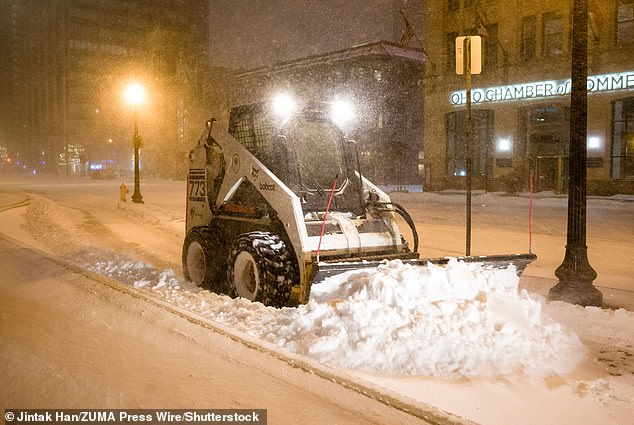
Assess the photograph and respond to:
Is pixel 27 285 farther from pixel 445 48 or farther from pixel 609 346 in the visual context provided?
pixel 445 48

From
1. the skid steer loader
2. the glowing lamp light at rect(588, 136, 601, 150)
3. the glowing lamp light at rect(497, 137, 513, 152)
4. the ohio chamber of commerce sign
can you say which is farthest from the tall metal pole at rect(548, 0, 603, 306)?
→ the glowing lamp light at rect(497, 137, 513, 152)

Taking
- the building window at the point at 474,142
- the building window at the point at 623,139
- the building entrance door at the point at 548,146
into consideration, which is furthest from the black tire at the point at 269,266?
the building window at the point at 474,142

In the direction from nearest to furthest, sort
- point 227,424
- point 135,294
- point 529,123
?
point 227,424 < point 135,294 < point 529,123

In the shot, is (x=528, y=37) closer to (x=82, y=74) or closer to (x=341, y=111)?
(x=341, y=111)

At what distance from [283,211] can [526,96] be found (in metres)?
29.6

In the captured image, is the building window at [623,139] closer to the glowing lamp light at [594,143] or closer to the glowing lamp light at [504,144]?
the glowing lamp light at [594,143]

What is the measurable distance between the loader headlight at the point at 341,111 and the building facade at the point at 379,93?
38.0m

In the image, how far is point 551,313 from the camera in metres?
7.23

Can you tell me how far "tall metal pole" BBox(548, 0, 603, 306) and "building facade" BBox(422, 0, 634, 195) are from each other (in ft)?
80.2

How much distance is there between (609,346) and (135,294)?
5.72m

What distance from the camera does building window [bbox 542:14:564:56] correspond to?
32.0 meters

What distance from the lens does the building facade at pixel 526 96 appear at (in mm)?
29891

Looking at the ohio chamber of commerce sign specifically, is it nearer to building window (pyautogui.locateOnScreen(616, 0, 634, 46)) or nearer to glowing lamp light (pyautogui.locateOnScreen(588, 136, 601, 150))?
building window (pyautogui.locateOnScreen(616, 0, 634, 46))

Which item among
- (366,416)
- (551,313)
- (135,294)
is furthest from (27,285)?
(551,313)
